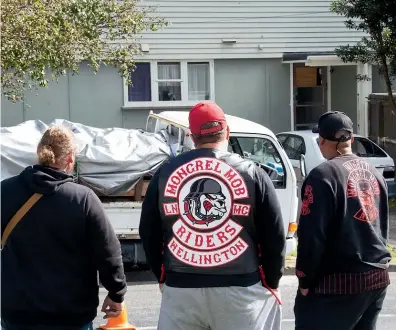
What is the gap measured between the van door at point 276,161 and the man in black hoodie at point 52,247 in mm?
5067

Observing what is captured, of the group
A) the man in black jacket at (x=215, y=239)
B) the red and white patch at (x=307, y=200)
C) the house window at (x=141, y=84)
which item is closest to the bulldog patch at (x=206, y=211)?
the man in black jacket at (x=215, y=239)

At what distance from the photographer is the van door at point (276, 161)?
27.7ft

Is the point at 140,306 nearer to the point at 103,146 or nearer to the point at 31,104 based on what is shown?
the point at 103,146

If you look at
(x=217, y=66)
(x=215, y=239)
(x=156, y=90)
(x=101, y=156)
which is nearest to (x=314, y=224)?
(x=215, y=239)

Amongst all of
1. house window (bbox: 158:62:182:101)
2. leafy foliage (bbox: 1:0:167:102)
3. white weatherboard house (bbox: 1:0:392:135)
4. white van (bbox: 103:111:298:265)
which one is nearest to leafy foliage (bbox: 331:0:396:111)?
white weatherboard house (bbox: 1:0:392:135)

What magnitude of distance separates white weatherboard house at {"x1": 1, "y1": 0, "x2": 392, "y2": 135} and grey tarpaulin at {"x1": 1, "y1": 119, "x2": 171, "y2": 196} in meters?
8.60

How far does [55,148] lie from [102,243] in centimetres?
53

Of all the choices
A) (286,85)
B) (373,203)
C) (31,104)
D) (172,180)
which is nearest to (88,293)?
(172,180)

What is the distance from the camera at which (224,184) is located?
3441 millimetres

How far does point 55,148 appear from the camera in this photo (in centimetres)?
346

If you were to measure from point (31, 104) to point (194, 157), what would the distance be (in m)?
13.7

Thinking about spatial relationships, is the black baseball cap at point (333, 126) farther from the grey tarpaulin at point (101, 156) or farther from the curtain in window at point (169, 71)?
the curtain in window at point (169, 71)

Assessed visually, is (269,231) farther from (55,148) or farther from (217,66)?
(217,66)

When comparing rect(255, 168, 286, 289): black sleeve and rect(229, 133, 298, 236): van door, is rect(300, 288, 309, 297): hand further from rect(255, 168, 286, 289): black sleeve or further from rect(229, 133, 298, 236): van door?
rect(229, 133, 298, 236): van door
